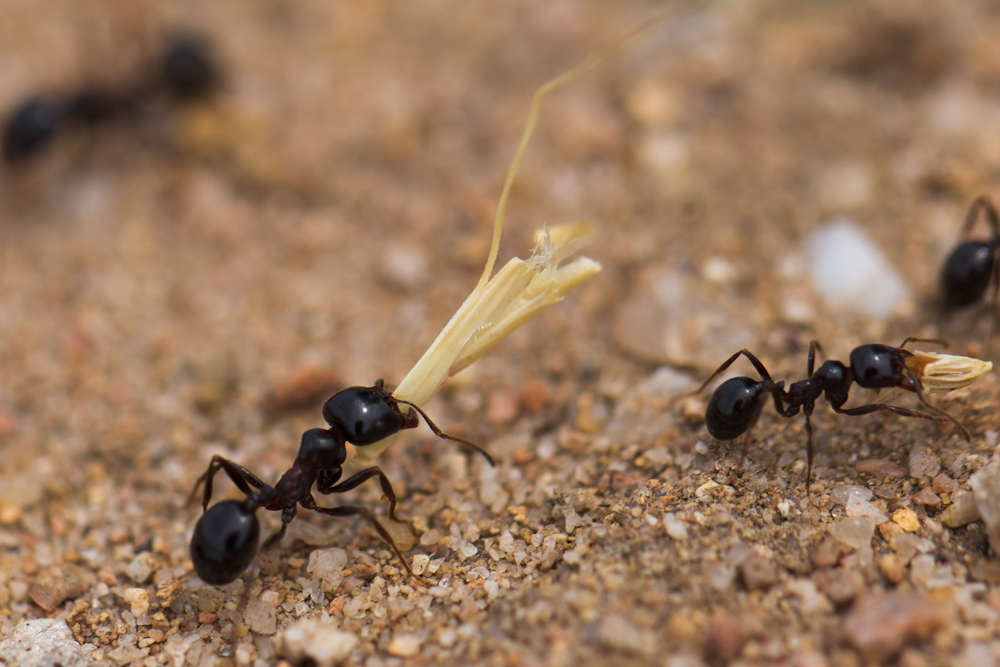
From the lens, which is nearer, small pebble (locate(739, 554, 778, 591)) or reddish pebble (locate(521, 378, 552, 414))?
small pebble (locate(739, 554, 778, 591))

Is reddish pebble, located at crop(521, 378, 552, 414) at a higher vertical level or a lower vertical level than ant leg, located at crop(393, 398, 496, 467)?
lower

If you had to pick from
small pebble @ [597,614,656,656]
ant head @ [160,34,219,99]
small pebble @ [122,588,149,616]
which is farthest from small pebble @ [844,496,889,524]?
ant head @ [160,34,219,99]

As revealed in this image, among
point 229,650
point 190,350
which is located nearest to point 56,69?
point 190,350

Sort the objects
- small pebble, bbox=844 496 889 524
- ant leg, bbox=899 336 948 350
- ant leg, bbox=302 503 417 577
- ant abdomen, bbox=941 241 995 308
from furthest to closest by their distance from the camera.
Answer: ant abdomen, bbox=941 241 995 308, ant leg, bbox=899 336 948 350, ant leg, bbox=302 503 417 577, small pebble, bbox=844 496 889 524

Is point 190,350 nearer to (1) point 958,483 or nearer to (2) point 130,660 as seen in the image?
(2) point 130,660

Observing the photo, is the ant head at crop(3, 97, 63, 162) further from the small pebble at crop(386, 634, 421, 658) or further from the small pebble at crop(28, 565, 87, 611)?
the small pebble at crop(386, 634, 421, 658)

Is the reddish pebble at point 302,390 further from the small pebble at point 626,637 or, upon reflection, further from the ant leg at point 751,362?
the small pebble at point 626,637

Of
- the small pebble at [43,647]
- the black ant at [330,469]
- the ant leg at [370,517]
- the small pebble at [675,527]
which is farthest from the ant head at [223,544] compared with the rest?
the small pebble at [675,527]
